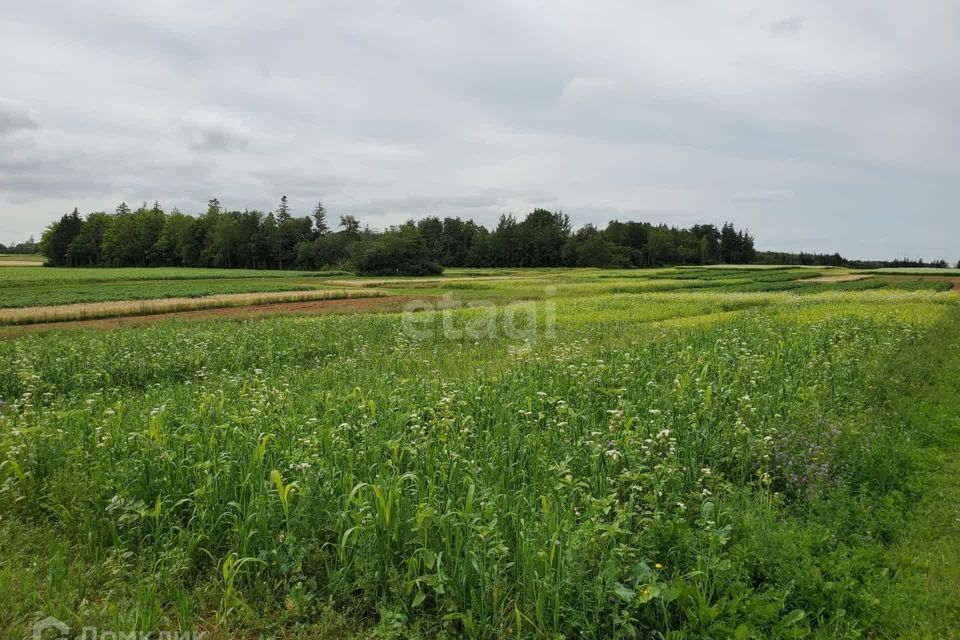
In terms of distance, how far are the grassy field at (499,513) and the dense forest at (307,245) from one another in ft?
296

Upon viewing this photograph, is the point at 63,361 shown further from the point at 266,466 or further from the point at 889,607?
the point at 889,607

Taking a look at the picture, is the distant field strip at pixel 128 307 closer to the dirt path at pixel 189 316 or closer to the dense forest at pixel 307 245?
the dirt path at pixel 189 316

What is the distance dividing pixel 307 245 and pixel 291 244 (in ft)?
39.0

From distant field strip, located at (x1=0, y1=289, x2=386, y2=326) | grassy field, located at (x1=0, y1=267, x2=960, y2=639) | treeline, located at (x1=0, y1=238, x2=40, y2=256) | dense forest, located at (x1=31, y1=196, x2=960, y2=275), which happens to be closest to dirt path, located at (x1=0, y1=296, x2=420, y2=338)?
distant field strip, located at (x1=0, y1=289, x2=386, y2=326)

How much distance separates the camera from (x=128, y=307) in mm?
33656

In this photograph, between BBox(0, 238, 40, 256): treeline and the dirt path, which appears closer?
the dirt path

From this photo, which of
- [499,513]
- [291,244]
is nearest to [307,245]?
[291,244]

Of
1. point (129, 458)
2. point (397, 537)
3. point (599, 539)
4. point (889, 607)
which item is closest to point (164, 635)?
point (397, 537)

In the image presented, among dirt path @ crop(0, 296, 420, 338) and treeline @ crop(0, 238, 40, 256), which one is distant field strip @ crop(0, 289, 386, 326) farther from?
treeline @ crop(0, 238, 40, 256)

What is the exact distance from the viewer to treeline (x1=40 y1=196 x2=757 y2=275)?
113312 millimetres

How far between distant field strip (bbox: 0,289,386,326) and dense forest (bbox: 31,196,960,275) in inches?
2138

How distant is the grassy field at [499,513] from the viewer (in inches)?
153

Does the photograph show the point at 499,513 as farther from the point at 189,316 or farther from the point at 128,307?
the point at 128,307

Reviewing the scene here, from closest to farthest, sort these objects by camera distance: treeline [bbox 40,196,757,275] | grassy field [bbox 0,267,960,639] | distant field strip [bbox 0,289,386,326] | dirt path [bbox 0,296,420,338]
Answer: grassy field [bbox 0,267,960,639], dirt path [bbox 0,296,420,338], distant field strip [bbox 0,289,386,326], treeline [bbox 40,196,757,275]
